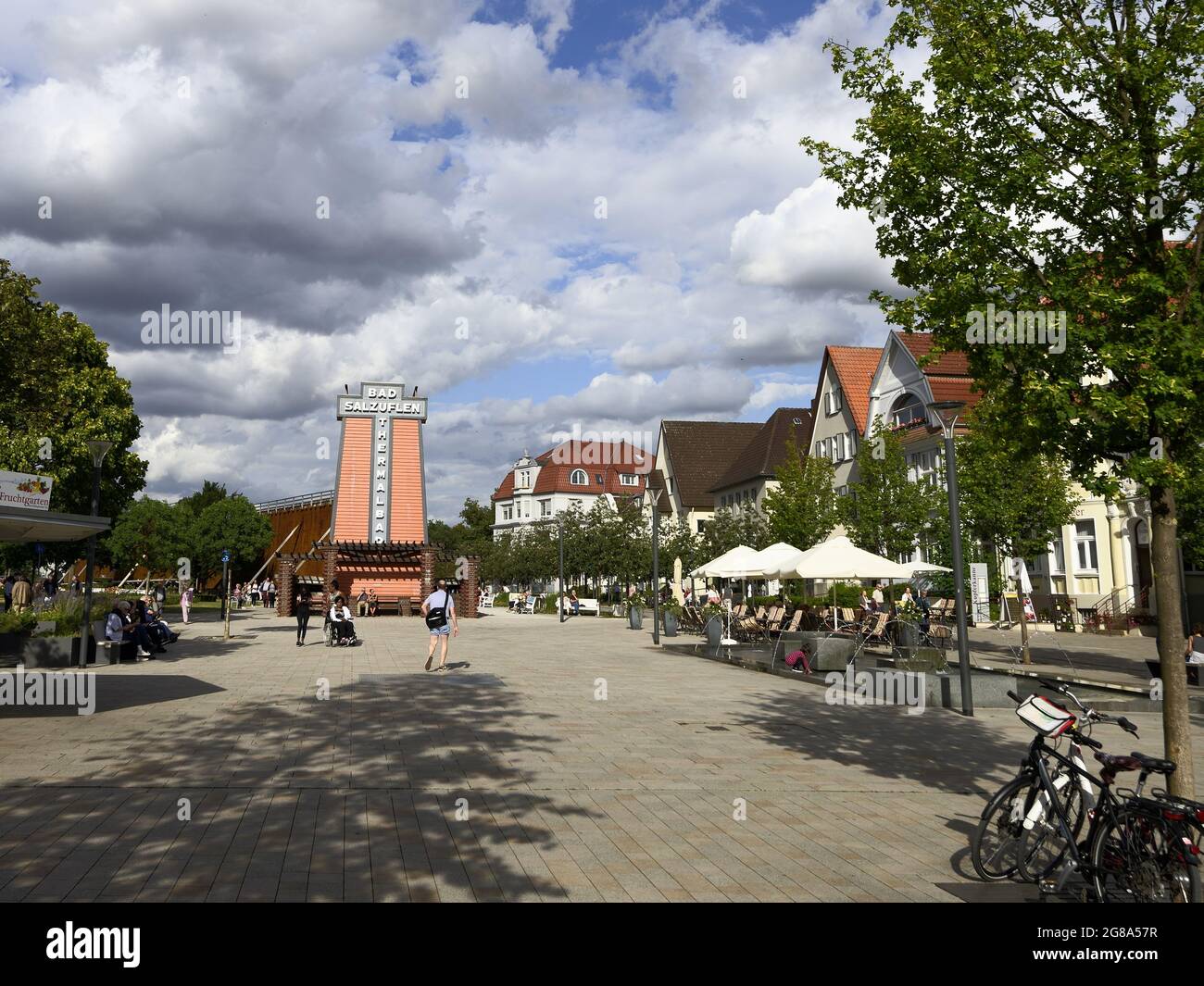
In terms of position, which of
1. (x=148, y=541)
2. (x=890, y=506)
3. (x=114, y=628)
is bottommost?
(x=114, y=628)

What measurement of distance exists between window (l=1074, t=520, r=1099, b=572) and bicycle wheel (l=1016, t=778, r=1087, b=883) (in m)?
31.4

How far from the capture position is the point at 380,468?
167ft

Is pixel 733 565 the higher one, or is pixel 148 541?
pixel 148 541

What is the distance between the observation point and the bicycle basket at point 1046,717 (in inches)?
219

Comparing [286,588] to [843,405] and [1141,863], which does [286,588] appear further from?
[1141,863]

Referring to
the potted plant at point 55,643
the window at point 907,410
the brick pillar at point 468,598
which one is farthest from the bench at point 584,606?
the potted plant at point 55,643

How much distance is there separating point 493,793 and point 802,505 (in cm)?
3133

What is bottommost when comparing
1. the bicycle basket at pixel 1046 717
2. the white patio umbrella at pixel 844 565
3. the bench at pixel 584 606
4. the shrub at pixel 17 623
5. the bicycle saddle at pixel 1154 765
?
the bench at pixel 584 606

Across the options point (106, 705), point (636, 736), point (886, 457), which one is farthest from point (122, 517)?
point (636, 736)

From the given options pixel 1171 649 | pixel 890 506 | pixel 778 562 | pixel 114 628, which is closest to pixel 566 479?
pixel 890 506

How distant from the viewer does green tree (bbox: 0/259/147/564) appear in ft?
62.1

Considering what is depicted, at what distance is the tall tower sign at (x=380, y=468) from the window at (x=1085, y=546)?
30.0 metres

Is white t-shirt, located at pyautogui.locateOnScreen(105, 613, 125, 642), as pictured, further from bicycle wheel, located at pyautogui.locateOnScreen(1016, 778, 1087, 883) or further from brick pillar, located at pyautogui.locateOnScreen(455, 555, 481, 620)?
brick pillar, located at pyautogui.locateOnScreen(455, 555, 481, 620)

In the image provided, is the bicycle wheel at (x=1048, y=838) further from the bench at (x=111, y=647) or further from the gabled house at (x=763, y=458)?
the gabled house at (x=763, y=458)
